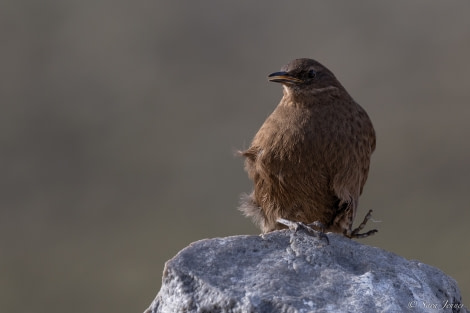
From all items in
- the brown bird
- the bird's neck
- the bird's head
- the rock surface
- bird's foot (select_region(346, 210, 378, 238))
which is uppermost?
the bird's head

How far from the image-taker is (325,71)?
8125 mm

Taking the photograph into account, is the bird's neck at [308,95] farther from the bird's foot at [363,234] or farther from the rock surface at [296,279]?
the rock surface at [296,279]

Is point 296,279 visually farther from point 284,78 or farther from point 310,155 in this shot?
point 284,78

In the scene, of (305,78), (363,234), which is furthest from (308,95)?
(363,234)

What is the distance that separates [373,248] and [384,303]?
0.95m

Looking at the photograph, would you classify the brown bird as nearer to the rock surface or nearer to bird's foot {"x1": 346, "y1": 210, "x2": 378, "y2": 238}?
bird's foot {"x1": 346, "y1": 210, "x2": 378, "y2": 238}

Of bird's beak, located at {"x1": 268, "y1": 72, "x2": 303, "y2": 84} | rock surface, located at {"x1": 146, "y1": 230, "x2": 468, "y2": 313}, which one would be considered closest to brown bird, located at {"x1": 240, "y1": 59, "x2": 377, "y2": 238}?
bird's beak, located at {"x1": 268, "y1": 72, "x2": 303, "y2": 84}

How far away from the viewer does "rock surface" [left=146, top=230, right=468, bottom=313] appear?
203 inches

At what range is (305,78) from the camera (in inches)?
317

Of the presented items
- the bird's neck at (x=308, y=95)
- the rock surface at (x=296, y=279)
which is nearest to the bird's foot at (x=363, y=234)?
the bird's neck at (x=308, y=95)

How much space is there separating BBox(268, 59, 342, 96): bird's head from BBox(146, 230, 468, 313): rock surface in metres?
2.16

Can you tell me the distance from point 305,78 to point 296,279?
10.1 ft

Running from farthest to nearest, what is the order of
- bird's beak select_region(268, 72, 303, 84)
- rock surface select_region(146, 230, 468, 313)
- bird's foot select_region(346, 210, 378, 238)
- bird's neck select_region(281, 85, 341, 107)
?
bird's beak select_region(268, 72, 303, 84) → bird's neck select_region(281, 85, 341, 107) → bird's foot select_region(346, 210, 378, 238) → rock surface select_region(146, 230, 468, 313)

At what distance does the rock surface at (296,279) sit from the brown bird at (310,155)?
134 centimetres
